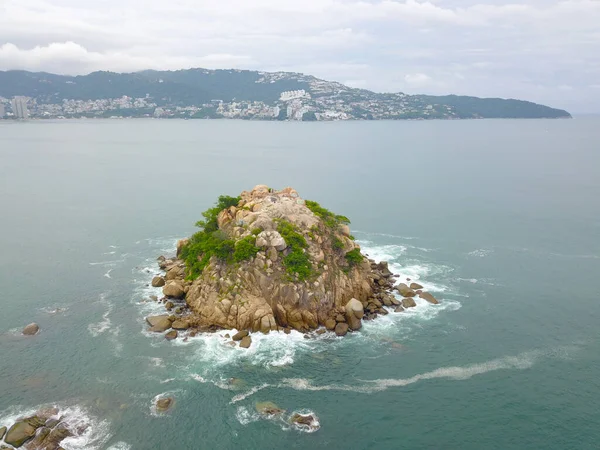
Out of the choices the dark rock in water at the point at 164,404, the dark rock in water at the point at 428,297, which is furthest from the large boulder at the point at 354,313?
the dark rock in water at the point at 164,404

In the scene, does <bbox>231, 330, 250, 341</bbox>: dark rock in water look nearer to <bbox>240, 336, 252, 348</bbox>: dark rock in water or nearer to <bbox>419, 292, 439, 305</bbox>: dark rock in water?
<bbox>240, 336, 252, 348</bbox>: dark rock in water

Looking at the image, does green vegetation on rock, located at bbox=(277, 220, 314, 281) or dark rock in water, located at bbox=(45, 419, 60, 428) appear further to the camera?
green vegetation on rock, located at bbox=(277, 220, 314, 281)

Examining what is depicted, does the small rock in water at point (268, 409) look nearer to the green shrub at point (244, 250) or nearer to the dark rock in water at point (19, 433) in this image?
the dark rock in water at point (19, 433)

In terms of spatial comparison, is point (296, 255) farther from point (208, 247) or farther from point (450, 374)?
point (450, 374)

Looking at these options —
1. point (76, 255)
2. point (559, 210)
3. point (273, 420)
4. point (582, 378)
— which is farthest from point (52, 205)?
point (559, 210)

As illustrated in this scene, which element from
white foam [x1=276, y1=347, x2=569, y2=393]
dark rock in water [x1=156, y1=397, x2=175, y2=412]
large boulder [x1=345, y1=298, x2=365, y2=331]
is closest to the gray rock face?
large boulder [x1=345, y1=298, x2=365, y2=331]

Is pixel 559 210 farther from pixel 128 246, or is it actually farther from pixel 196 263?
pixel 128 246
